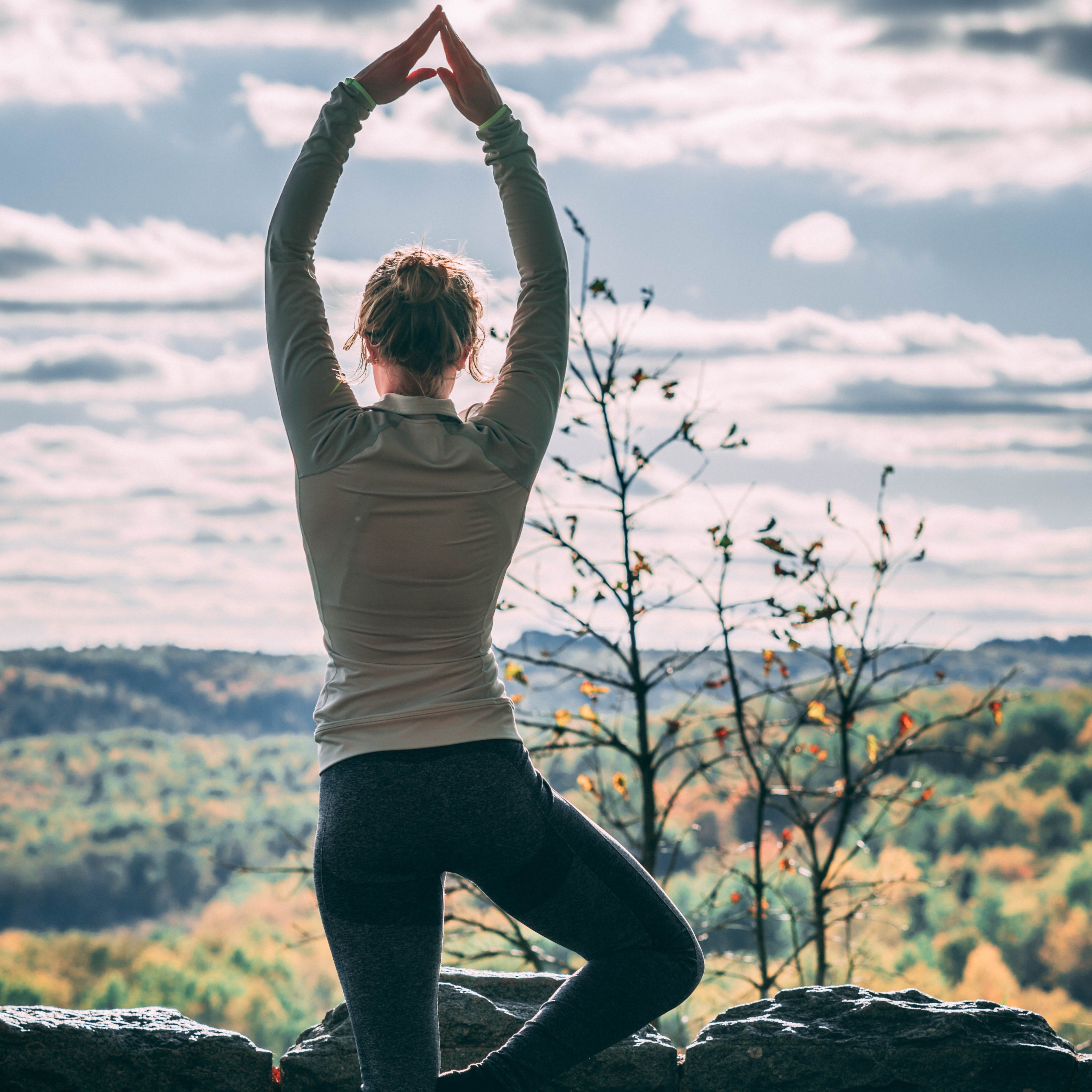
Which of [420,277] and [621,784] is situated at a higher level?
[420,277]

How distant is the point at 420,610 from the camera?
59.2 inches

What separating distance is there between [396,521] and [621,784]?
2717 mm

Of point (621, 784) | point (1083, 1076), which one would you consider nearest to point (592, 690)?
point (621, 784)

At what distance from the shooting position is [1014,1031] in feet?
8.24

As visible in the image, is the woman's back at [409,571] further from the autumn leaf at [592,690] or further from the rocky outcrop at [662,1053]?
the autumn leaf at [592,690]

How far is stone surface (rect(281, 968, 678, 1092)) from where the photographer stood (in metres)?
2.50

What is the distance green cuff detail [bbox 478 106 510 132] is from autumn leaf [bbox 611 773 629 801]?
2650 millimetres

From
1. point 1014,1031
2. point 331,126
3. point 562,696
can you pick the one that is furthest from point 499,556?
point 562,696

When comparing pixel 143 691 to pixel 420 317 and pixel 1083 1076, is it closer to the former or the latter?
pixel 1083 1076

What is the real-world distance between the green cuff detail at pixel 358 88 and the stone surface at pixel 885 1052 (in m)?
2.14

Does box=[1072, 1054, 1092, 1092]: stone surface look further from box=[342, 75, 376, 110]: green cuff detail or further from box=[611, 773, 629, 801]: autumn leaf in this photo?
box=[342, 75, 376, 110]: green cuff detail

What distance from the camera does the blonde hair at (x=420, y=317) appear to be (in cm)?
160

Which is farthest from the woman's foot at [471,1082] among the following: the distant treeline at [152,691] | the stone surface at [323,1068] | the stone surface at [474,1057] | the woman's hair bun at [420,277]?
the distant treeline at [152,691]

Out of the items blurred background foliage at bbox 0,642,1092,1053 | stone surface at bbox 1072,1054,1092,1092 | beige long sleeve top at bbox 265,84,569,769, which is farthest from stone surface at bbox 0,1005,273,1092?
blurred background foliage at bbox 0,642,1092,1053
